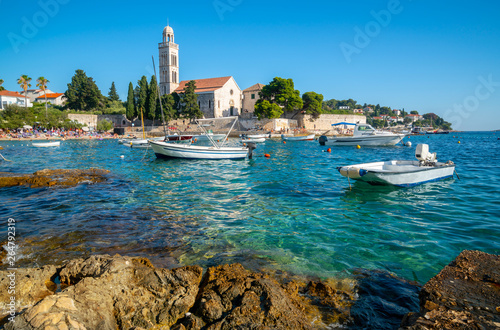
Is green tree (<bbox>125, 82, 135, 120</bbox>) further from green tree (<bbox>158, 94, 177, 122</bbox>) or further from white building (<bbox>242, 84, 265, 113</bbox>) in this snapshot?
white building (<bbox>242, 84, 265, 113</bbox>)

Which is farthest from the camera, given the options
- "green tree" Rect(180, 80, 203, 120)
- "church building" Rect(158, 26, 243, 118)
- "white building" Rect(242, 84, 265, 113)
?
"white building" Rect(242, 84, 265, 113)

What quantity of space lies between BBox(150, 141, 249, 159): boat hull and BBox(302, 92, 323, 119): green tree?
51.0 meters

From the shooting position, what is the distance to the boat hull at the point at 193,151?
Answer: 1959 centimetres

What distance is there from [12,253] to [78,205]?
3556 mm

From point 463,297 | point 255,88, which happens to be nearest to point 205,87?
point 255,88

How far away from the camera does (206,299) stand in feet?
10.6

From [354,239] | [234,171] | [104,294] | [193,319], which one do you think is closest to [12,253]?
[104,294]

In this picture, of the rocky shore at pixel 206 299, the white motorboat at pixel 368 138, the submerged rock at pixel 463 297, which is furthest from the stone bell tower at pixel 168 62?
the submerged rock at pixel 463 297

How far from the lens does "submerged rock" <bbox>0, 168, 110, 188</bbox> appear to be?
36.8 ft

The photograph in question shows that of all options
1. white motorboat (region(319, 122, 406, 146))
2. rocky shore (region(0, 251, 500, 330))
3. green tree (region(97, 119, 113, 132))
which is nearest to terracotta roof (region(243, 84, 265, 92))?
green tree (region(97, 119, 113, 132))

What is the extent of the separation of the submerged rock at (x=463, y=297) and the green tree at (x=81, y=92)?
3178 inches

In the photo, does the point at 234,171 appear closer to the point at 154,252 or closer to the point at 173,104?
the point at 154,252

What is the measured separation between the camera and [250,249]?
5434 mm

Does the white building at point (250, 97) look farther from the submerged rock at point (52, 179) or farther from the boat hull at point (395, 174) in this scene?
the boat hull at point (395, 174)
